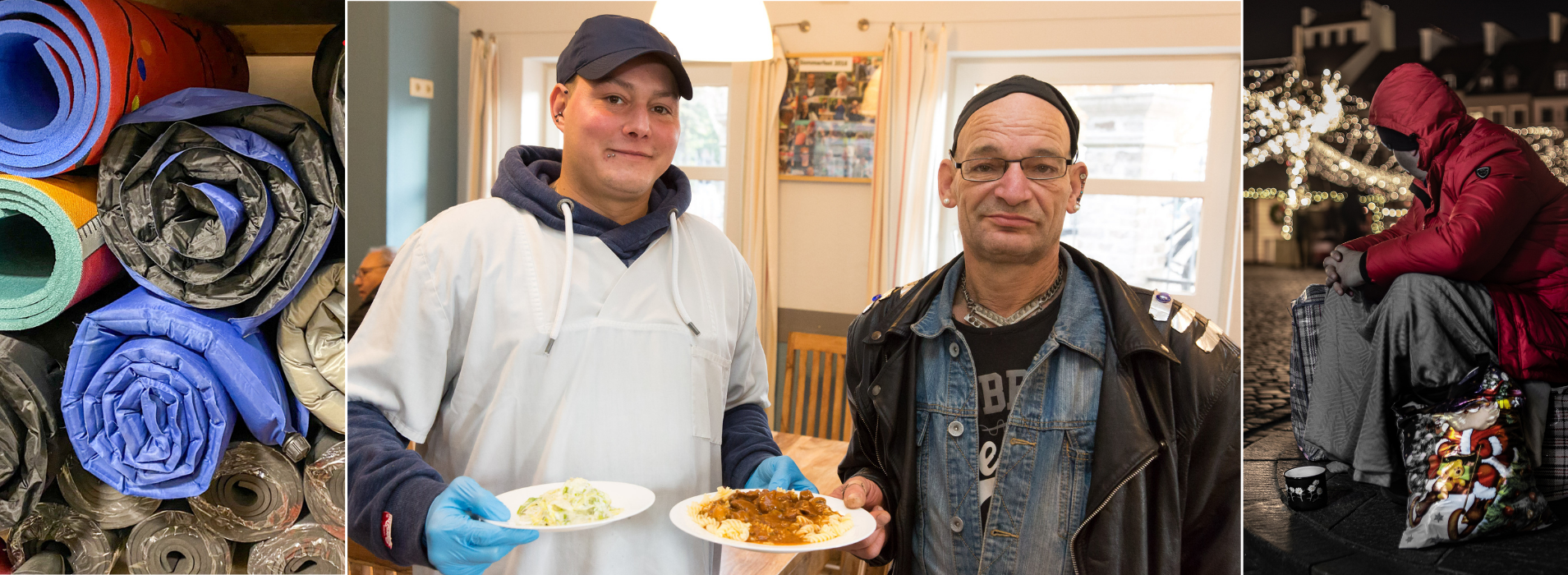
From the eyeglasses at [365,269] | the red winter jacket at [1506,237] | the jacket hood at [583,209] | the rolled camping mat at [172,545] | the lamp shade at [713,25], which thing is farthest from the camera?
the eyeglasses at [365,269]

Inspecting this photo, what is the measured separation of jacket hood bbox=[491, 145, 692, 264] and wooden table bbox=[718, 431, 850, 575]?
19.9 inches

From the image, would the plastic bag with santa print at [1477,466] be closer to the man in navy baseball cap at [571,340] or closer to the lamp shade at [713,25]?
the man in navy baseball cap at [571,340]

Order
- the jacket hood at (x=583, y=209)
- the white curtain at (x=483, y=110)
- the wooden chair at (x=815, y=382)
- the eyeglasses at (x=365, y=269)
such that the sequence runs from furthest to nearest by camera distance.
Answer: the white curtain at (x=483, y=110) < the wooden chair at (x=815, y=382) < the eyeglasses at (x=365, y=269) < the jacket hood at (x=583, y=209)

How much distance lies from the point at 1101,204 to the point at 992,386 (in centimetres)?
220

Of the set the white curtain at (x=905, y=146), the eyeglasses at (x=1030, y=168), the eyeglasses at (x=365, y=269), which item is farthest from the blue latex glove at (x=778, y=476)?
the white curtain at (x=905, y=146)

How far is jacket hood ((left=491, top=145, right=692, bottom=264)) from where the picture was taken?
38.7 inches

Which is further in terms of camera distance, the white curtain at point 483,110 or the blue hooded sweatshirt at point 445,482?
the white curtain at point 483,110

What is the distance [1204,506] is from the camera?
985mm

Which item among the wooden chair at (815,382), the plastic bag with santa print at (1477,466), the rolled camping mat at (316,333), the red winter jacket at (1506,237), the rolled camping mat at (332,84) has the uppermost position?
the rolled camping mat at (332,84)

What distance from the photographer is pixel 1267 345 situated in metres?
0.80

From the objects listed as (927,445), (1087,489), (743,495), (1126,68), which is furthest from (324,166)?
(1126,68)

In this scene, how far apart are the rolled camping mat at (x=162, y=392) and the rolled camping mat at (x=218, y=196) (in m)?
0.03

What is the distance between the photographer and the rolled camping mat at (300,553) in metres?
0.88

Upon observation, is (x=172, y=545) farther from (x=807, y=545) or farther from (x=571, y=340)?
(x=807, y=545)
